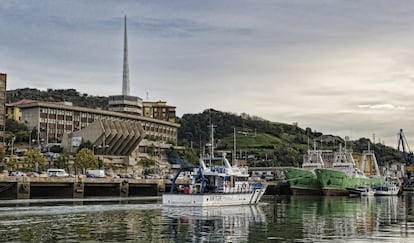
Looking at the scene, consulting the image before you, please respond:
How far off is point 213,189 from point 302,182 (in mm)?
61281

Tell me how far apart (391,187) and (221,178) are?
79.5 metres

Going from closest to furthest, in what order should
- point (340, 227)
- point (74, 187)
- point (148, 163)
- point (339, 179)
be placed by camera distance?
point (340, 227), point (74, 187), point (339, 179), point (148, 163)

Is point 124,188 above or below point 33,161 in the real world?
below

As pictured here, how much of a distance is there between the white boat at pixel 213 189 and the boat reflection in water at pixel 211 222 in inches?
56.9

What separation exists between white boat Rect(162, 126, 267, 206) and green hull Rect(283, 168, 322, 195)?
51750 mm

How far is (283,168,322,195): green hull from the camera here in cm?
13338

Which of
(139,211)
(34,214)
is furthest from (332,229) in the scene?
(34,214)

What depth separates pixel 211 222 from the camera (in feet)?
179

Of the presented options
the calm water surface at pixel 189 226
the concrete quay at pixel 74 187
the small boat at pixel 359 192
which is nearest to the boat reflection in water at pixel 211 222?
the calm water surface at pixel 189 226

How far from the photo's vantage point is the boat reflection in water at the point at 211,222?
43.4 metres

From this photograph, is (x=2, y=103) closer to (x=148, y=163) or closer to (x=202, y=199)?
(x=148, y=163)

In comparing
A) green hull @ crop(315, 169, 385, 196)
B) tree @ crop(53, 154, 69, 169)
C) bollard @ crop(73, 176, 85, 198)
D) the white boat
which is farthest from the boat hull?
tree @ crop(53, 154, 69, 169)

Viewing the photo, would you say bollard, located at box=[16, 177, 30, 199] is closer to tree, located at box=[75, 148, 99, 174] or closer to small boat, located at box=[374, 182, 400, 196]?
tree, located at box=[75, 148, 99, 174]

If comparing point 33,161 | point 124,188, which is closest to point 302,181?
point 124,188
